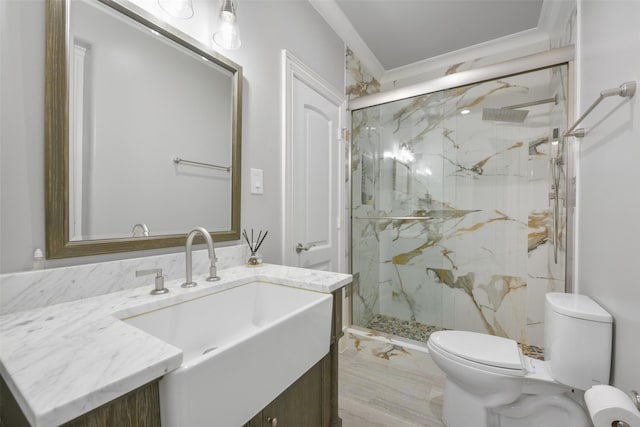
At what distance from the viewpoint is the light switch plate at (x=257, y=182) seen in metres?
1.46

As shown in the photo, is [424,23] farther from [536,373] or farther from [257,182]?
[536,373]

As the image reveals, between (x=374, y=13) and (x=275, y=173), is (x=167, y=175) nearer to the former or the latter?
(x=275, y=173)

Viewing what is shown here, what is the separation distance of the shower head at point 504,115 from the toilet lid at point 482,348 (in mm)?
1775

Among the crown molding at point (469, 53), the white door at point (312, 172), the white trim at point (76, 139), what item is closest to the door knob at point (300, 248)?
the white door at point (312, 172)

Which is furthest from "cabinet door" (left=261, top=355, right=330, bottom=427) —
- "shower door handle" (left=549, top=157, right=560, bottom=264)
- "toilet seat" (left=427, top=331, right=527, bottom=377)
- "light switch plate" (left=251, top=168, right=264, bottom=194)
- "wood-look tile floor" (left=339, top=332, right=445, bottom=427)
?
"shower door handle" (left=549, top=157, right=560, bottom=264)

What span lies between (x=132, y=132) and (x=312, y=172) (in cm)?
114

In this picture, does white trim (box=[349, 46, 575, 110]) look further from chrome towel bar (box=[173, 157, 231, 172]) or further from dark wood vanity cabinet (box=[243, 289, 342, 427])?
dark wood vanity cabinet (box=[243, 289, 342, 427])

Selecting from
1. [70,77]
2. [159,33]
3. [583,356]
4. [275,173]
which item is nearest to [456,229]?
[583,356]

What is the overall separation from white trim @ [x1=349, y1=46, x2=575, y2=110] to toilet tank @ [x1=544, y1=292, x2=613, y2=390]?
134 cm

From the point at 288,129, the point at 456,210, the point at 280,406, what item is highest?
the point at 288,129

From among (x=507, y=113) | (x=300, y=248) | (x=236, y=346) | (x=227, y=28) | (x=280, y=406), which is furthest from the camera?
(x=507, y=113)

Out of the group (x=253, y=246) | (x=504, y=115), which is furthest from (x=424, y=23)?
(x=253, y=246)

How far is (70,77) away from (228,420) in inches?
40.8

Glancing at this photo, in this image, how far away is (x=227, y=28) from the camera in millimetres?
1153
